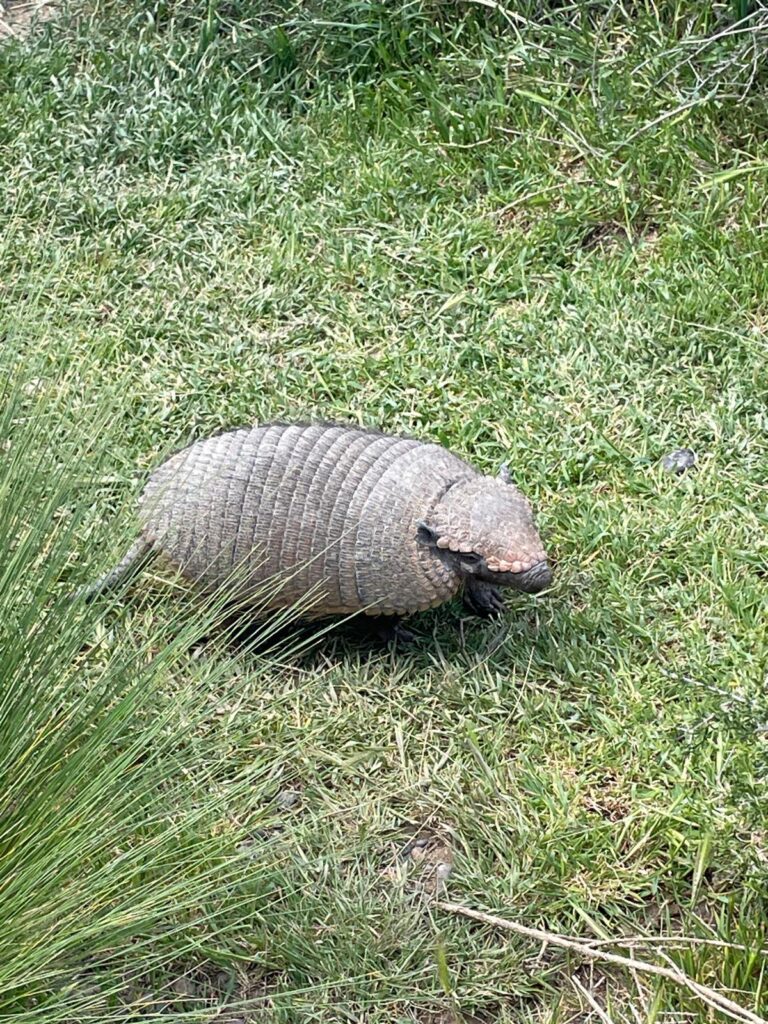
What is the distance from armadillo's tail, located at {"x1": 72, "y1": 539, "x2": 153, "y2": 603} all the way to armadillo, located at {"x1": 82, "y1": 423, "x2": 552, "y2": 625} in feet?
0.19

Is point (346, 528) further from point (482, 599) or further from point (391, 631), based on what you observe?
point (482, 599)

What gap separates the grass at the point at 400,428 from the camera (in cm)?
277

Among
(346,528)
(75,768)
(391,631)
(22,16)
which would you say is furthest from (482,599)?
(22,16)

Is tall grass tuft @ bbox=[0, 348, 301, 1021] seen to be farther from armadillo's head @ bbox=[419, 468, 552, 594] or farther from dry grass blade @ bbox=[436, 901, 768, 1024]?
armadillo's head @ bbox=[419, 468, 552, 594]

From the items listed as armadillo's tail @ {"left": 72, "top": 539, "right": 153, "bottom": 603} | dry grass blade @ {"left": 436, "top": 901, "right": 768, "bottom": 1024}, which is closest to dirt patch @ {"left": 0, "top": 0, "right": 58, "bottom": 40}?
armadillo's tail @ {"left": 72, "top": 539, "right": 153, "bottom": 603}

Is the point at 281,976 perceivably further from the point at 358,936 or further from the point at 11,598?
the point at 11,598

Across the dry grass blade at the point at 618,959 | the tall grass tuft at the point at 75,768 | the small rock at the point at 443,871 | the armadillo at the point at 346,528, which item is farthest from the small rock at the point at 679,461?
the tall grass tuft at the point at 75,768

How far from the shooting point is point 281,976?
3102 millimetres

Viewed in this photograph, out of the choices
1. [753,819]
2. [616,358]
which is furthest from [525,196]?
[753,819]

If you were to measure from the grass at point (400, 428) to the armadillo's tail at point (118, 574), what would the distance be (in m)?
0.04

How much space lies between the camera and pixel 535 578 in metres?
3.54

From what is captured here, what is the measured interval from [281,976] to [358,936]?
200 mm

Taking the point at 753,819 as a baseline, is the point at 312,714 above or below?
above

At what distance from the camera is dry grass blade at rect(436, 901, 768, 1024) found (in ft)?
8.91
